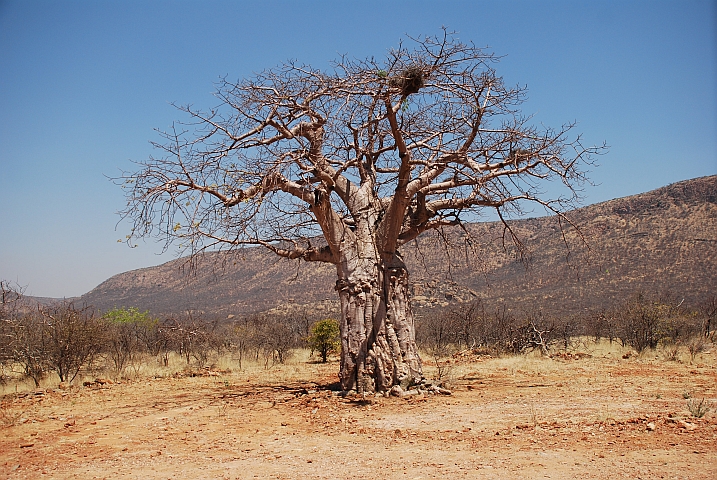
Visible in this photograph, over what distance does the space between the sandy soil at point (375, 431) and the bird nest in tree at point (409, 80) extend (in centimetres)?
436

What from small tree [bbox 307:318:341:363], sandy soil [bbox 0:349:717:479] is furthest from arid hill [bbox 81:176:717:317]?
sandy soil [bbox 0:349:717:479]

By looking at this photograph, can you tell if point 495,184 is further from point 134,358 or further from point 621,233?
point 621,233

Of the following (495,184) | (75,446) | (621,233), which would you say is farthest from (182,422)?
(621,233)

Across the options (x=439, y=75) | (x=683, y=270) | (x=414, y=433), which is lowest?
(x=414, y=433)

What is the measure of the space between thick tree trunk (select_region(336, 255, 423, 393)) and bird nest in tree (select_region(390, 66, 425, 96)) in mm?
2769

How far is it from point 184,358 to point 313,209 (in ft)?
31.3


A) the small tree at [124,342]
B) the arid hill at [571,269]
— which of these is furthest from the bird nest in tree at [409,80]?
the arid hill at [571,269]

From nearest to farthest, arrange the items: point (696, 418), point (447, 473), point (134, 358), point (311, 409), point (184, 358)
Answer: point (447, 473) → point (696, 418) → point (311, 409) → point (134, 358) → point (184, 358)

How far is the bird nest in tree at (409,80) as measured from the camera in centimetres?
794

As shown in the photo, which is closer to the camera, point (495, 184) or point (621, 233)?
point (495, 184)

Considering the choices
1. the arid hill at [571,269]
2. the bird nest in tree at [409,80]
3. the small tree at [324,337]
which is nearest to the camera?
the bird nest in tree at [409,80]

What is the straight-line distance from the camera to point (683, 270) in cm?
3002

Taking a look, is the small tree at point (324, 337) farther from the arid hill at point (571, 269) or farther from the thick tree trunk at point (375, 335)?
the arid hill at point (571, 269)

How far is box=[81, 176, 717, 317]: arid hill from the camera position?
29.3 m
